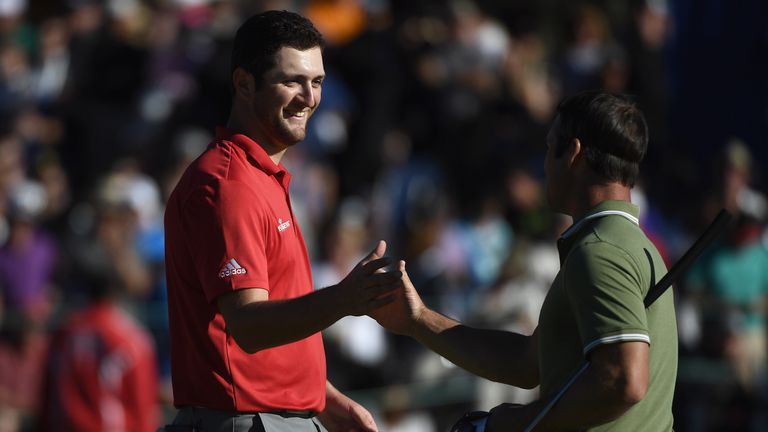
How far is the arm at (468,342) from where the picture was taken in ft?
16.8

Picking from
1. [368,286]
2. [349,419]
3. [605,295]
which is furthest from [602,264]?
[349,419]

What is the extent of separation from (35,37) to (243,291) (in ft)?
42.0

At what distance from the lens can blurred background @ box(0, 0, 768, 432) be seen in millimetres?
10594

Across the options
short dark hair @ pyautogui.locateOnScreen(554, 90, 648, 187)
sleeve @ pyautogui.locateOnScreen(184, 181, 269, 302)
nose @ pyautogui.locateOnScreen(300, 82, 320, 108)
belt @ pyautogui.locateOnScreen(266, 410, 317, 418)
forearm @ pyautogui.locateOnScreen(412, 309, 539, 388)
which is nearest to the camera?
sleeve @ pyautogui.locateOnScreen(184, 181, 269, 302)

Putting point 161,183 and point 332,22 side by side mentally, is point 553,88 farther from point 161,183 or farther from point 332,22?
point 161,183

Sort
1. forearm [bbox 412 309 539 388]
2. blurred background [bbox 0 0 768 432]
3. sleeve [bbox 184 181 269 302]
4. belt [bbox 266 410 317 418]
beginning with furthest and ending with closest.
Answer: blurred background [bbox 0 0 768 432], forearm [bbox 412 309 539 388], belt [bbox 266 410 317 418], sleeve [bbox 184 181 269 302]

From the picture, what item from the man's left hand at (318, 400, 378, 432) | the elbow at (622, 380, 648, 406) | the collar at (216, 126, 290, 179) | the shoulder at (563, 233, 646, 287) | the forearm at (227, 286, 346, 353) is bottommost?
the man's left hand at (318, 400, 378, 432)

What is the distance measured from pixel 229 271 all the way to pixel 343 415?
1.03 meters

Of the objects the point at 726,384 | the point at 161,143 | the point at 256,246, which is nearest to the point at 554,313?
the point at 256,246

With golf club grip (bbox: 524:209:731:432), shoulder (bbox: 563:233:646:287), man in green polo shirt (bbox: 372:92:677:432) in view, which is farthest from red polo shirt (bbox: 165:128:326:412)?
shoulder (bbox: 563:233:646:287)

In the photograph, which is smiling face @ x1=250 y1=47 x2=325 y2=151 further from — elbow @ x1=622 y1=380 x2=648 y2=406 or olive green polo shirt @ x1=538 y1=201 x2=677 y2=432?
elbow @ x1=622 y1=380 x2=648 y2=406

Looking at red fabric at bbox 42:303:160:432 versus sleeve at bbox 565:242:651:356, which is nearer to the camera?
sleeve at bbox 565:242:651:356

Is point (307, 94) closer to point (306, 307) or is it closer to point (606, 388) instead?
point (306, 307)

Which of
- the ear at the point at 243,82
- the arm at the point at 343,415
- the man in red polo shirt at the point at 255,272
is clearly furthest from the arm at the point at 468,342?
the ear at the point at 243,82
